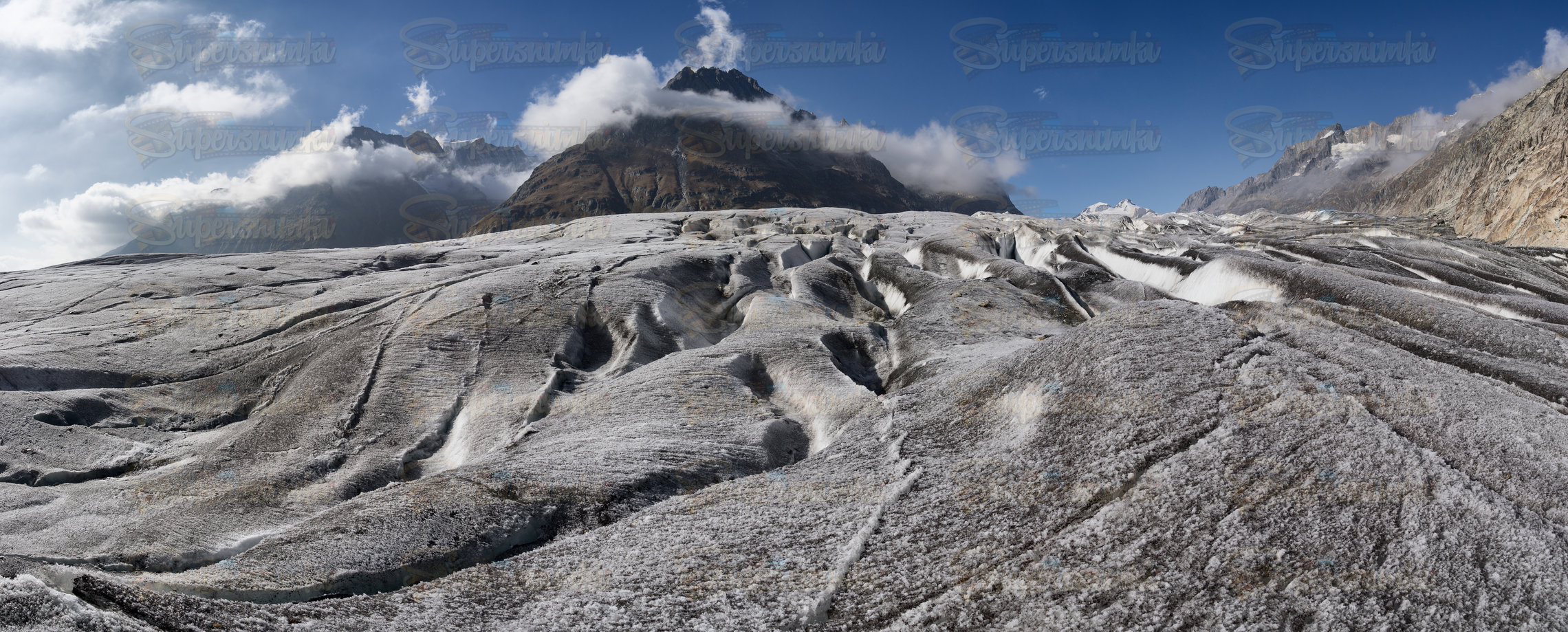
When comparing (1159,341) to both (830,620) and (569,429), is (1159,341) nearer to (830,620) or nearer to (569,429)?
(830,620)

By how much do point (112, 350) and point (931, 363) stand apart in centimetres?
2284

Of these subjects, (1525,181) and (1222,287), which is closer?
(1222,287)

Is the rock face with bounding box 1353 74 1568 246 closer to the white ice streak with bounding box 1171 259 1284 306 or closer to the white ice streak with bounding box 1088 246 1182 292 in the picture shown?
the white ice streak with bounding box 1088 246 1182 292

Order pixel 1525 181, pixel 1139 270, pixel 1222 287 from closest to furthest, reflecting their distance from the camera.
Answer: pixel 1222 287, pixel 1139 270, pixel 1525 181

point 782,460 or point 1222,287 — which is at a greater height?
point 1222,287

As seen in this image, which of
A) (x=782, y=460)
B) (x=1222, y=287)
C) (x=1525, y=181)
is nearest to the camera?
(x=782, y=460)

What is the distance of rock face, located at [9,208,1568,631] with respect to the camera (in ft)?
18.2

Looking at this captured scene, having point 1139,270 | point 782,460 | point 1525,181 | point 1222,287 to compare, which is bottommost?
point 782,460

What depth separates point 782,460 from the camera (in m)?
12.3

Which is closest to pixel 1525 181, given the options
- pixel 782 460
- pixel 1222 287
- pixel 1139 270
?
pixel 1139 270

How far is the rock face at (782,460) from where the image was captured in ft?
18.2

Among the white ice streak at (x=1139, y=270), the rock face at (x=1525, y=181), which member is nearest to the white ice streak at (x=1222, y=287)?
the white ice streak at (x=1139, y=270)

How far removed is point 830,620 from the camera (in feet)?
19.3

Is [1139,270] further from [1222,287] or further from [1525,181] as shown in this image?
[1525,181]
